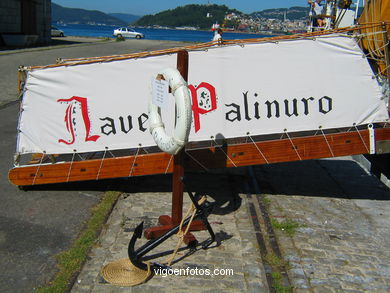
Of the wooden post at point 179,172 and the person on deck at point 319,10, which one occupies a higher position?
the person on deck at point 319,10

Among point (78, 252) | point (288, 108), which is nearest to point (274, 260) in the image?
point (78, 252)

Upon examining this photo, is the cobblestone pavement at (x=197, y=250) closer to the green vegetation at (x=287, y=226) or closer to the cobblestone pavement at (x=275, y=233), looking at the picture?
the cobblestone pavement at (x=275, y=233)

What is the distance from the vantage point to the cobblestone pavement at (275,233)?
489 centimetres

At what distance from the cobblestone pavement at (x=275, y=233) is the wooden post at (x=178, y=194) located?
0.19 meters

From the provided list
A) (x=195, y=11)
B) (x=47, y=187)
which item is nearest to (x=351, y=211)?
(x=47, y=187)

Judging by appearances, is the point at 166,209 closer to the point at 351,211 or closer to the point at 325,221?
the point at 325,221

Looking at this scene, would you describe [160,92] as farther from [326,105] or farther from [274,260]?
[326,105]

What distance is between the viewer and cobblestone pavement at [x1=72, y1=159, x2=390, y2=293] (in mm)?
4895

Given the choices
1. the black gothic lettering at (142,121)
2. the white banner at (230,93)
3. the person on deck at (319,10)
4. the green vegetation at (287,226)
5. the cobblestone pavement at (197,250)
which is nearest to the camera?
the cobblestone pavement at (197,250)

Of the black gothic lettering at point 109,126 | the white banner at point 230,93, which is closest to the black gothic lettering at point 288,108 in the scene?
the white banner at point 230,93

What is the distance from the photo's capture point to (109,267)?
4.99 m

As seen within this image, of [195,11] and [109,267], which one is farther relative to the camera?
[195,11]

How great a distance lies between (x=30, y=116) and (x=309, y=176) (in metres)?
5.17

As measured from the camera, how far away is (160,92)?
5328 millimetres
